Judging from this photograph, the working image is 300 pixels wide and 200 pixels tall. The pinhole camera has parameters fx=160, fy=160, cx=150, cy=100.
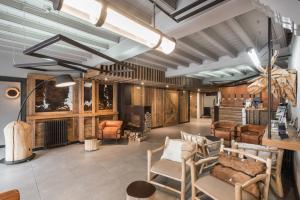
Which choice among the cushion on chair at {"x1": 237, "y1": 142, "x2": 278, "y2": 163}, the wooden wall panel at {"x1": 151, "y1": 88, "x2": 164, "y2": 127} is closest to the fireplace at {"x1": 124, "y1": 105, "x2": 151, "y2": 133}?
the wooden wall panel at {"x1": 151, "y1": 88, "x2": 164, "y2": 127}

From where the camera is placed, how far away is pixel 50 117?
204 inches

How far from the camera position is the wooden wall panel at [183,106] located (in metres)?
10.5

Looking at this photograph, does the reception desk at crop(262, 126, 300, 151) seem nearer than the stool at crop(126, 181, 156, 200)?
Yes

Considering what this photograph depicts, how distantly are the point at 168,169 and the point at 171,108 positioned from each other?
7.26m

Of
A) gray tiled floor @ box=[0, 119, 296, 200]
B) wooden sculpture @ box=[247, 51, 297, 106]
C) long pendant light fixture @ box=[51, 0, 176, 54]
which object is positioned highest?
long pendant light fixture @ box=[51, 0, 176, 54]

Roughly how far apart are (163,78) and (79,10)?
603cm

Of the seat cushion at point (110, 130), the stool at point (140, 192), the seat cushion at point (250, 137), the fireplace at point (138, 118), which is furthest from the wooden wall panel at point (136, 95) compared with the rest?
the stool at point (140, 192)

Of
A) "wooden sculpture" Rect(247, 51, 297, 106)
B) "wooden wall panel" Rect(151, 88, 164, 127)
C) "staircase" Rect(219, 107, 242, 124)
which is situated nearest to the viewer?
"wooden sculpture" Rect(247, 51, 297, 106)

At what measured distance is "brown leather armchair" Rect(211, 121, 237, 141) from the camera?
17.1ft

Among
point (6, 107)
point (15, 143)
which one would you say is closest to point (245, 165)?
point (15, 143)

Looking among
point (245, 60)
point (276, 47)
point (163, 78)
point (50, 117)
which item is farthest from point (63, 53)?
point (276, 47)

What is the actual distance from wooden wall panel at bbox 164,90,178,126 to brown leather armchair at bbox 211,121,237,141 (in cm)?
387

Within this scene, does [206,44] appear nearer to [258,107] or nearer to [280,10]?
[280,10]

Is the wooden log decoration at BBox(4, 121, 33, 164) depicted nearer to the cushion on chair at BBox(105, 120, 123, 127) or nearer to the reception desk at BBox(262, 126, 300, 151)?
the cushion on chair at BBox(105, 120, 123, 127)
